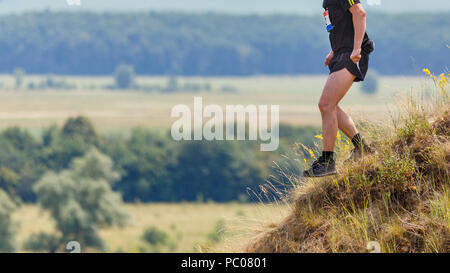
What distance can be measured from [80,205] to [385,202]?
116 meters

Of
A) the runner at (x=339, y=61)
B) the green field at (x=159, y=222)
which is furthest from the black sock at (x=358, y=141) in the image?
the green field at (x=159, y=222)

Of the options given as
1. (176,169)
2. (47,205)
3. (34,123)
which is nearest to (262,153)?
(176,169)

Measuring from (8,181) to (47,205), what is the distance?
84.5 ft

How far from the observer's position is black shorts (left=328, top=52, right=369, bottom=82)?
7023 millimetres

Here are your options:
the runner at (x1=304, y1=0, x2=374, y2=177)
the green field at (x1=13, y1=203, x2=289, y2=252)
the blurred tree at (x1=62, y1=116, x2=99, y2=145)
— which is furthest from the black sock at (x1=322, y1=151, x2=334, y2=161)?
the blurred tree at (x1=62, y1=116, x2=99, y2=145)

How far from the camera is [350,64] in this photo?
23.0ft

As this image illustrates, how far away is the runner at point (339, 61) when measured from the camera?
693cm

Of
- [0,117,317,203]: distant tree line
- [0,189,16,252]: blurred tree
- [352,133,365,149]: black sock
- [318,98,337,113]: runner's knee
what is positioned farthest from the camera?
[0,117,317,203]: distant tree line

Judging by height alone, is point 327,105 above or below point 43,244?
below

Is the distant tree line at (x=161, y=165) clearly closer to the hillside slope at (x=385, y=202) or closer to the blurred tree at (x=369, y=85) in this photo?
the blurred tree at (x=369, y=85)

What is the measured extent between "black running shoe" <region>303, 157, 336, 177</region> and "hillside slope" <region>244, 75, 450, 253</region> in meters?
0.23

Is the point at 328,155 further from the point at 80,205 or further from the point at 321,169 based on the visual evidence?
the point at 80,205
